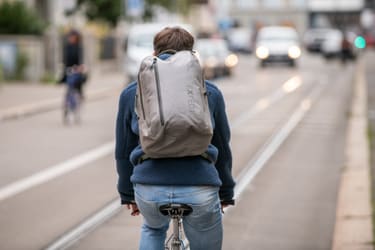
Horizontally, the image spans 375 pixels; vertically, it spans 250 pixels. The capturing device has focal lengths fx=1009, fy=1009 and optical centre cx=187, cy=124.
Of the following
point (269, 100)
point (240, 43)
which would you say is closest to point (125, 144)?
point (269, 100)

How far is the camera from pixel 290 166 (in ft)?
41.5

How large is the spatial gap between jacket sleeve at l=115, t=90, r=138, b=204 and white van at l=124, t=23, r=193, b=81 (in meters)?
24.8

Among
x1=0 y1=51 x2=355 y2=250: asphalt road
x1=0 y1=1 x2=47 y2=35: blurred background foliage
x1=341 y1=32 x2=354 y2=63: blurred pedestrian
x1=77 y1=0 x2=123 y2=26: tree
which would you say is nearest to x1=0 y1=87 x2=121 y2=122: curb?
x1=0 y1=51 x2=355 y2=250: asphalt road

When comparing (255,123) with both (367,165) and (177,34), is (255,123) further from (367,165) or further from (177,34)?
(177,34)

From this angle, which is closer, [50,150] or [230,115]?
[50,150]

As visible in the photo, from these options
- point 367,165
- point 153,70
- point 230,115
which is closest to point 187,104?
point 153,70

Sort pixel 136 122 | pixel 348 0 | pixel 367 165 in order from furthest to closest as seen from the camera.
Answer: pixel 348 0 < pixel 367 165 < pixel 136 122

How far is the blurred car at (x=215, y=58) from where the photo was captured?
116 ft

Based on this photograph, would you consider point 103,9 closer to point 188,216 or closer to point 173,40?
point 173,40

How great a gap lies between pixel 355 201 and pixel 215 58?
2679 centimetres

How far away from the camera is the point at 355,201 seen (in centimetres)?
930

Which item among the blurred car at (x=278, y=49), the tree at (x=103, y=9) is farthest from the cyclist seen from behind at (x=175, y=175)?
the blurred car at (x=278, y=49)

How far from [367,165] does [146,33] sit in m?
19.5

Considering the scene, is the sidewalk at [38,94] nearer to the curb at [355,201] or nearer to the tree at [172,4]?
the curb at [355,201]
